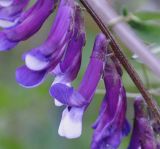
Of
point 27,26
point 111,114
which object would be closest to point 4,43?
point 27,26

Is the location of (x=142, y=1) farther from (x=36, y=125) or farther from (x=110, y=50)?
(x=110, y=50)

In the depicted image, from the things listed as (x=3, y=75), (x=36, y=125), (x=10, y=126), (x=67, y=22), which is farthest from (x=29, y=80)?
(x=3, y=75)

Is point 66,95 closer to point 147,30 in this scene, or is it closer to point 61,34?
point 61,34

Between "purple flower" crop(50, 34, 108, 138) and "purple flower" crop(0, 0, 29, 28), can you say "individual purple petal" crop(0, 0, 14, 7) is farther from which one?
"purple flower" crop(50, 34, 108, 138)

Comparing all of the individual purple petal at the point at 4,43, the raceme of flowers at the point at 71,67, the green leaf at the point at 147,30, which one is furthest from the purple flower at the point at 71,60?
the green leaf at the point at 147,30

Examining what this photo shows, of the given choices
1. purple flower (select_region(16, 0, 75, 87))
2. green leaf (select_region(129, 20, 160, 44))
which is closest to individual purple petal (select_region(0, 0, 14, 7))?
purple flower (select_region(16, 0, 75, 87))

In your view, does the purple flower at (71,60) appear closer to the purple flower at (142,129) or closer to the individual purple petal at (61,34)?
the individual purple petal at (61,34)
